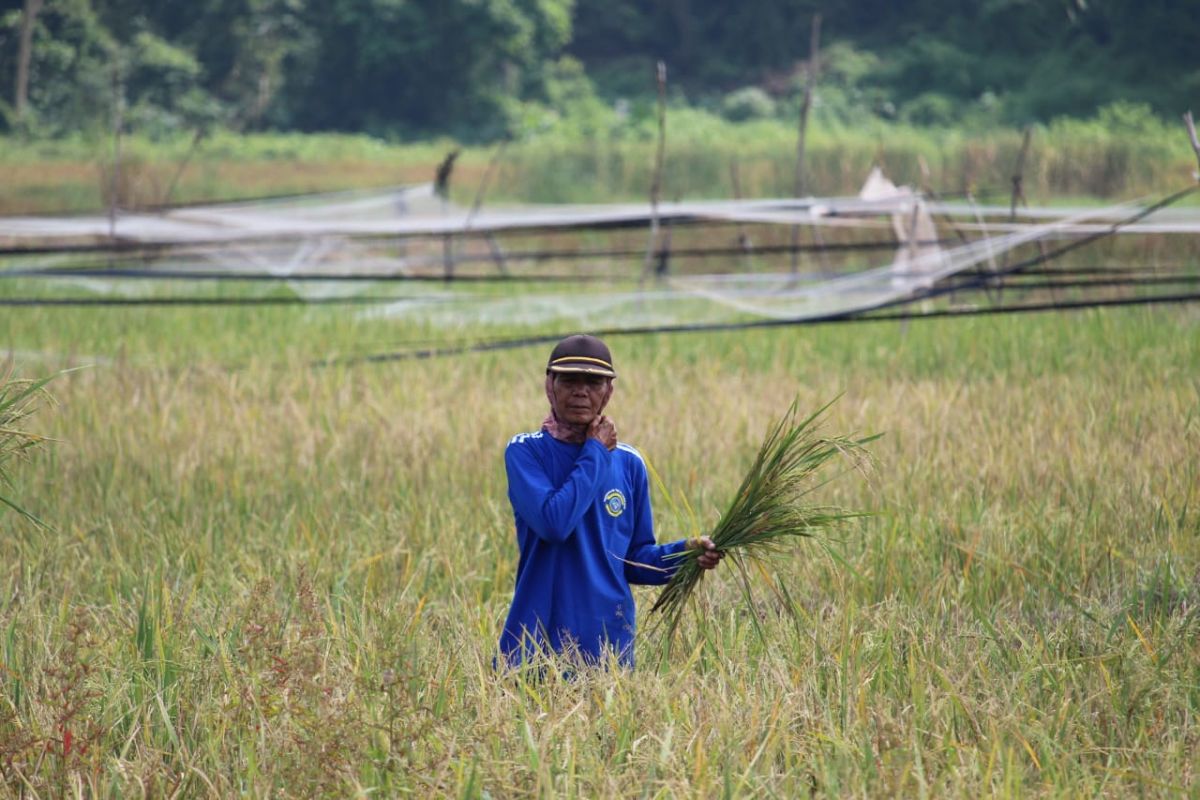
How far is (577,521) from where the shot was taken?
2377 mm

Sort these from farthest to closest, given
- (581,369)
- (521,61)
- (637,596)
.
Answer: (521,61), (637,596), (581,369)

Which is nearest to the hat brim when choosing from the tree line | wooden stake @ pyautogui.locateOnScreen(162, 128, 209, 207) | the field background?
the field background

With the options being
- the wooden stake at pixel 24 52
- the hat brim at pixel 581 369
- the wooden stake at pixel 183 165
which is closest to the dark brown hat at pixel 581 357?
the hat brim at pixel 581 369

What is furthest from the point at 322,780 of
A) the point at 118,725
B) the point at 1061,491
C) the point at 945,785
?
the point at 1061,491

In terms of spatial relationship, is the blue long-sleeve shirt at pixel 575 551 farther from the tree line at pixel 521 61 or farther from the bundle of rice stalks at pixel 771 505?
the tree line at pixel 521 61

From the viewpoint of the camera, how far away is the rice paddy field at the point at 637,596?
2.22m

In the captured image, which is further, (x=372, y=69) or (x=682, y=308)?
(x=372, y=69)

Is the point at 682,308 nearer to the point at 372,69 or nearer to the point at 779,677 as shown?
the point at 779,677

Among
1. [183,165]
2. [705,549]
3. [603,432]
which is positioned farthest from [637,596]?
[183,165]

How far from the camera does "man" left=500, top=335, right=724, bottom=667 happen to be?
236 cm

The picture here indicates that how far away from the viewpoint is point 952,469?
4.45 m

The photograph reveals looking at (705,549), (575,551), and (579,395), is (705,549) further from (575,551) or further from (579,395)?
(579,395)

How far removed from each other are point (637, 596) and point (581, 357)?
106 cm

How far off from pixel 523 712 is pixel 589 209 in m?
8.26
